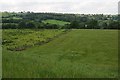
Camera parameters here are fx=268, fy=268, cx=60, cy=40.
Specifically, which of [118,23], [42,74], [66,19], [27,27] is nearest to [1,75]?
[42,74]

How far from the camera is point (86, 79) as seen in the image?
401 inches

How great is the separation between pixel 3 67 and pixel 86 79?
331 cm

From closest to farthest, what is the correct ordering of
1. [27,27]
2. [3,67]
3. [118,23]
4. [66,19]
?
[3,67] < [118,23] < [27,27] < [66,19]

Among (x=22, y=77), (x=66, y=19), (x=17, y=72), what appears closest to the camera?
(x=22, y=77)

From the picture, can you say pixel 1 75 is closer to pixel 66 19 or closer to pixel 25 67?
pixel 25 67

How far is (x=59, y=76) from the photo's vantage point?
397 inches

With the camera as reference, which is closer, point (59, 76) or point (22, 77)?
point (22, 77)

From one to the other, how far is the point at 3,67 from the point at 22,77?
1.63 m

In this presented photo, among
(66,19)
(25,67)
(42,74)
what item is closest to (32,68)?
(25,67)

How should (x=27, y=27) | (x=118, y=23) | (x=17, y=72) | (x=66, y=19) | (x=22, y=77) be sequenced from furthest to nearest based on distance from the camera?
(x=66, y=19) < (x=27, y=27) < (x=118, y=23) < (x=17, y=72) < (x=22, y=77)

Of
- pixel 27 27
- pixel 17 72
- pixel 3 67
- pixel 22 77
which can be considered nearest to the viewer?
pixel 22 77

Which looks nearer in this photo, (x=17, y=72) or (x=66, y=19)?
(x=17, y=72)

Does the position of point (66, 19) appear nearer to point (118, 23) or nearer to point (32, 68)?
point (118, 23)

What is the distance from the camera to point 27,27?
122688 mm
